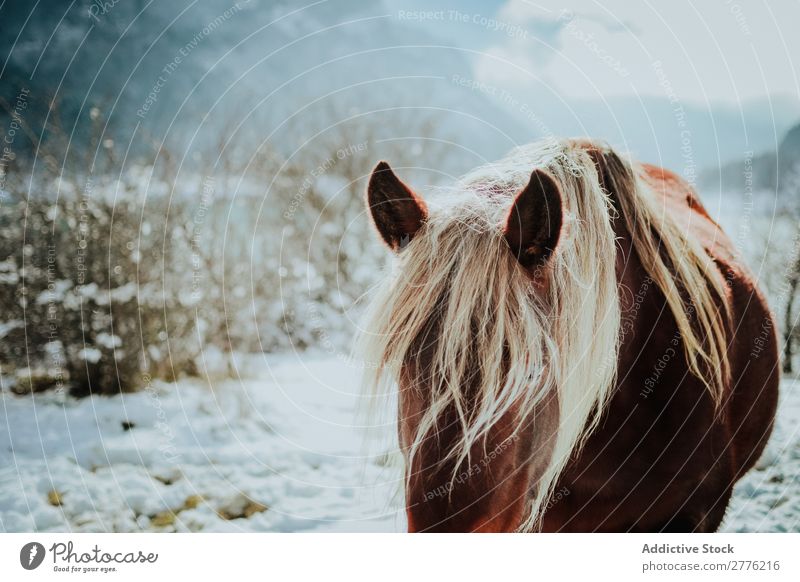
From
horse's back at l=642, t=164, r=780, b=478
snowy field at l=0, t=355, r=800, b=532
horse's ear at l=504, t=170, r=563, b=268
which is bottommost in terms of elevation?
snowy field at l=0, t=355, r=800, b=532

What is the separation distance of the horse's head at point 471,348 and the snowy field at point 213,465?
2.82 feet

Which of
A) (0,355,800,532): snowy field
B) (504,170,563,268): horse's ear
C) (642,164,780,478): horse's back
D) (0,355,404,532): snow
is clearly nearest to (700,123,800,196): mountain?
(642,164,780,478): horse's back

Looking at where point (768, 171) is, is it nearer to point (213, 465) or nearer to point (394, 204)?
point (394, 204)

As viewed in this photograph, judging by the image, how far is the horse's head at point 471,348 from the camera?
93 cm

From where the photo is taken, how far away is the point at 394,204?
1064mm

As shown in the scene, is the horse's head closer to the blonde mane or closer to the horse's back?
the blonde mane

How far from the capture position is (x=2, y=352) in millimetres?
2646

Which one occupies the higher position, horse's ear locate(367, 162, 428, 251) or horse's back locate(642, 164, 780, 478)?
horse's ear locate(367, 162, 428, 251)

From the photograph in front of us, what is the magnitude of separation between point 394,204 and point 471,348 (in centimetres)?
34

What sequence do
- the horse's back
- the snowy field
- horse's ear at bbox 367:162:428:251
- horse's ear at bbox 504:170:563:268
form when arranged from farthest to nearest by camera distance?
the snowy field < the horse's back < horse's ear at bbox 367:162:428:251 < horse's ear at bbox 504:170:563:268
